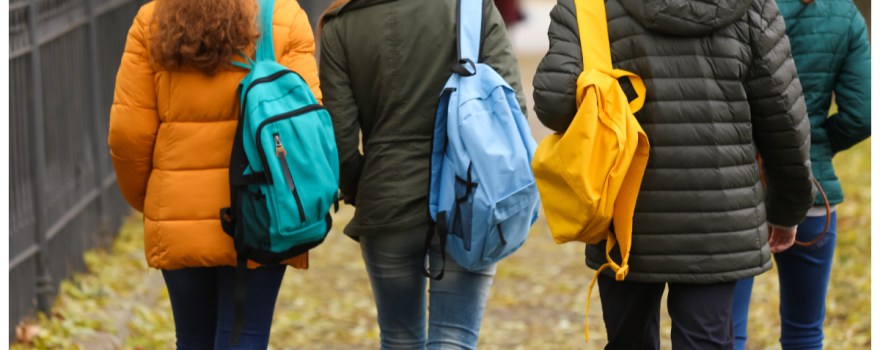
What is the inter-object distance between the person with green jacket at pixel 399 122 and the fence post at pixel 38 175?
2.50 metres

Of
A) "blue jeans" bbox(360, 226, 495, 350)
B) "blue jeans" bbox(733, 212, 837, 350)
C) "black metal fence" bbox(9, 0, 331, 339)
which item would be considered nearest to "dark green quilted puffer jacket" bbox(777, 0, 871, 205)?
"blue jeans" bbox(733, 212, 837, 350)

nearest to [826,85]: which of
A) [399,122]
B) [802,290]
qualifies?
[802,290]

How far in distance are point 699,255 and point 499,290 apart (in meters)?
4.70

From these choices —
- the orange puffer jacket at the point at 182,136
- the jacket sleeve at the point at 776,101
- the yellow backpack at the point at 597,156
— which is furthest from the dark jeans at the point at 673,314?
the orange puffer jacket at the point at 182,136

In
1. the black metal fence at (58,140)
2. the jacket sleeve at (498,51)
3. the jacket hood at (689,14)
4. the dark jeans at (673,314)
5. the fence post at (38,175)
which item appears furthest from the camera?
the fence post at (38,175)

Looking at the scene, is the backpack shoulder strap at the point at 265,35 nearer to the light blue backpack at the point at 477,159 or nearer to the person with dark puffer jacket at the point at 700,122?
the light blue backpack at the point at 477,159

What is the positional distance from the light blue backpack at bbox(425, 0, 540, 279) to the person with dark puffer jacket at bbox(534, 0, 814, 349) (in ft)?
1.51

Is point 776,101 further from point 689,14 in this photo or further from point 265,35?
point 265,35

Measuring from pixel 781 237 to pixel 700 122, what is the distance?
0.84m

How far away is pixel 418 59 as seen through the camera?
15.8ft

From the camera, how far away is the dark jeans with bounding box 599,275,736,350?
14.2ft

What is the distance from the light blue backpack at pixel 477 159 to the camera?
474 centimetres

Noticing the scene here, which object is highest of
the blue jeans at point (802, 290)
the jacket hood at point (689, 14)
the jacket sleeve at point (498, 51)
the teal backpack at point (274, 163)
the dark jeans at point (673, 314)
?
the jacket hood at point (689, 14)

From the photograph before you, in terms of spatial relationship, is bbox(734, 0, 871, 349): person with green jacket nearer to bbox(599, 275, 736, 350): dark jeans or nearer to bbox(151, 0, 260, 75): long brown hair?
bbox(599, 275, 736, 350): dark jeans
